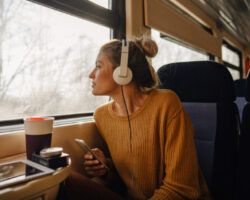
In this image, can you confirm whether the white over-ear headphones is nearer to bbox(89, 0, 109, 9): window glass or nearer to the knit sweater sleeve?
the knit sweater sleeve

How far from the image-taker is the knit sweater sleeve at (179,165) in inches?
34.2

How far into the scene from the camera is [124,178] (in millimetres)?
1042

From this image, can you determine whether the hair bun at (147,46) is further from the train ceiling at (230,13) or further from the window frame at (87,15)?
the train ceiling at (230,13)

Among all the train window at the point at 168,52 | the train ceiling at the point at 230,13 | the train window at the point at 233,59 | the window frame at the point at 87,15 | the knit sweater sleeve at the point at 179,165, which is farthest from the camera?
the train window at the point at 233,59

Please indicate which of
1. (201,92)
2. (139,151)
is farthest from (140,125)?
(201,92)

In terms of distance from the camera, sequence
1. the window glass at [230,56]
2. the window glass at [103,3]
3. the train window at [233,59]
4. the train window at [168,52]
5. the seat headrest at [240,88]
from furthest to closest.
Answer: the train window at [233,59] < the window glass at [230,56] < the seat headrest at [240,88] < the train window at [168,52] < the window glass at [103,3]

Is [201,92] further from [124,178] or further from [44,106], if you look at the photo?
[44,106]

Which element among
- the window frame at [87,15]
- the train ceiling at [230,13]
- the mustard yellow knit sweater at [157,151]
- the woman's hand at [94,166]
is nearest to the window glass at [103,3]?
the window frame at [87,15]

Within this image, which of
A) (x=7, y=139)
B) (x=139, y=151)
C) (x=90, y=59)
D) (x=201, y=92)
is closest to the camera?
(x=7, y=139)

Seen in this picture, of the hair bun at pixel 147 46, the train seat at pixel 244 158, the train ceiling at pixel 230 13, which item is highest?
the train ceiling at pixel 230 13

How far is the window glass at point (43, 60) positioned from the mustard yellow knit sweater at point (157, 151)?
361mm

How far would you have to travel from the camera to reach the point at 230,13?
3457 mm

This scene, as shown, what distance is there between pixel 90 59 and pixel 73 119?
396 mm

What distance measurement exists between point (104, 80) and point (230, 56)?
508 centimetres
